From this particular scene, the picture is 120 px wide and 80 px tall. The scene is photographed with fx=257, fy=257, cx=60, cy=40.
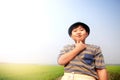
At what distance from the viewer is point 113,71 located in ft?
19.6

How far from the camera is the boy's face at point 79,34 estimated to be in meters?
Answer: 1.75

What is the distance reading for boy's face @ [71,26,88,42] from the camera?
175cm

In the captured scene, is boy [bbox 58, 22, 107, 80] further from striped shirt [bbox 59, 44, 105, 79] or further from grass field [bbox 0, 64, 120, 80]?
grass field [bbox 0, 64, 120, 80]

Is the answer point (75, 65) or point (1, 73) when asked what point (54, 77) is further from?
point (75, 65)

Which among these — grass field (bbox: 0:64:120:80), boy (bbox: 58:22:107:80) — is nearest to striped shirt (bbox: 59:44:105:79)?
boy (bbox: 58:22:107:80)

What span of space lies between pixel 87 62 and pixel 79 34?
0.22 m

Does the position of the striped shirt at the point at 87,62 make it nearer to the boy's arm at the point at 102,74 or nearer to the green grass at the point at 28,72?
the boy's arm at the point at 102,74

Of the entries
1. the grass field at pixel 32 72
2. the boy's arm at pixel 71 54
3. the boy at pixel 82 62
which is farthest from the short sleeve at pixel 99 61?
the grass field at pixel 32 72

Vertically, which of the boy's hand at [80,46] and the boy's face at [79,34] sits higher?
the boy's face at [79,34]

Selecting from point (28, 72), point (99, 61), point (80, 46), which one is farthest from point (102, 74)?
point (28, 72)

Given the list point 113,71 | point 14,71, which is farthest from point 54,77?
point 113,71

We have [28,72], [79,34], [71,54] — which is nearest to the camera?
[71,54]

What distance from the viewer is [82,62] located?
1646 mm

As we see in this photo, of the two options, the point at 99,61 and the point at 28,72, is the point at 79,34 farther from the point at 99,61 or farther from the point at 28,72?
the point at 28,72
